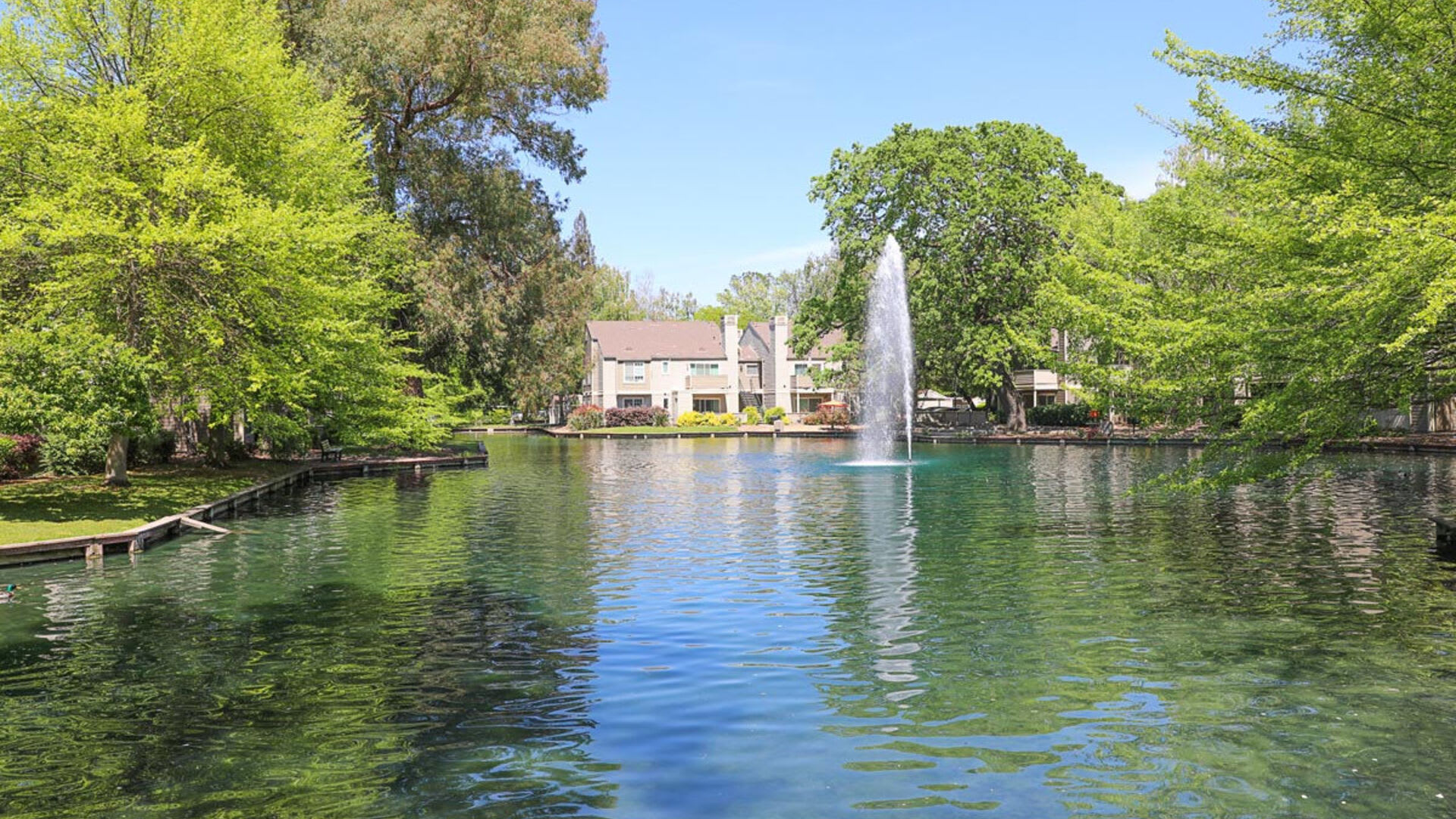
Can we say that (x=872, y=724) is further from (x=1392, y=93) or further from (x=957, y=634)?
(x=1392, y=93)

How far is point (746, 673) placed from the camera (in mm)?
11719

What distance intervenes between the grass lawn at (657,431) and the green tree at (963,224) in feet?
67.7

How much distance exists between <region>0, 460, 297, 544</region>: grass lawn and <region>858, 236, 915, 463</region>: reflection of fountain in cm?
3095

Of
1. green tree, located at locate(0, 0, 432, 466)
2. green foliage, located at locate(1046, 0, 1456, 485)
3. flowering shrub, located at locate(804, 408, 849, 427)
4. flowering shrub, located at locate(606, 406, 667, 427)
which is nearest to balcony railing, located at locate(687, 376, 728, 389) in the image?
flowering shrub, located at locate(606, 406, 667, 427)

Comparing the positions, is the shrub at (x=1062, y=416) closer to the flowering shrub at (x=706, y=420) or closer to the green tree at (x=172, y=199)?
the flowering shrub at (x=706, y=420)

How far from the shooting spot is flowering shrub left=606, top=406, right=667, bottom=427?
317 ft

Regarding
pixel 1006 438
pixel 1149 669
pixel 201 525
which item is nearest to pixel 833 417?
pixel 1006 438

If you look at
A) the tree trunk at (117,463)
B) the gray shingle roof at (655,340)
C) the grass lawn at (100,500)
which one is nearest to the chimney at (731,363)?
the gray shingle roof at (655,340)

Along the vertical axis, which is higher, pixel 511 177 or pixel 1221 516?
pixel 511 177

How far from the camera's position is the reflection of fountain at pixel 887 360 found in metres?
60.8

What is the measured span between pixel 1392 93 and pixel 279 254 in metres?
24.0

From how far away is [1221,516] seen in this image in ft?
82.4

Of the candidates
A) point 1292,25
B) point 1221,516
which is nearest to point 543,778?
point 1292,25

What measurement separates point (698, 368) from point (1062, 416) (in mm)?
43556
